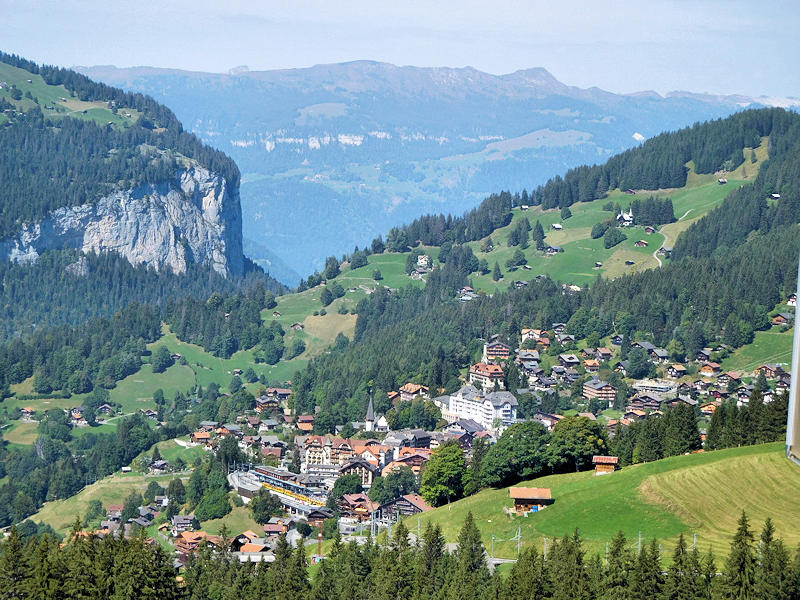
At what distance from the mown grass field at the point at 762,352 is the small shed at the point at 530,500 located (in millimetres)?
77321

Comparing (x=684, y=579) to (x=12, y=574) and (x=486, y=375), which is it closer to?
(x=12, y=574)

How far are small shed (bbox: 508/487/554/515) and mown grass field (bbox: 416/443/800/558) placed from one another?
0.75 metres

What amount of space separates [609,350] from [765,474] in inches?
3810

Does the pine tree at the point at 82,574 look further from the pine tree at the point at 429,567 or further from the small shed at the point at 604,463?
the small shed at the point at 604,463

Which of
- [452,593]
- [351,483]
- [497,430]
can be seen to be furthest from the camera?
[497,430]

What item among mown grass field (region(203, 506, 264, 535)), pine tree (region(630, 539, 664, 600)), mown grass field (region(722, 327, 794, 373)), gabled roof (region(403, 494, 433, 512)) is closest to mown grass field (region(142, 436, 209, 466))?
mown grass field (region(203, 506, 264, 535))

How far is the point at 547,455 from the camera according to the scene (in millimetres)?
90812

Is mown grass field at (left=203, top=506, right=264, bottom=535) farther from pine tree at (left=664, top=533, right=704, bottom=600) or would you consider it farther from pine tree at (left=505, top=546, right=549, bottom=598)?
pine tree at (left=664, top=533, right=704, bottom=600)

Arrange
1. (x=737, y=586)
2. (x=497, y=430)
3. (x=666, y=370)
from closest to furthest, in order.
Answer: (x=737, y=586) < (x=497, y=430) < (x=666, y=370)

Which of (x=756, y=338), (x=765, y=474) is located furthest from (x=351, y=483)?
(x=756, y=338)

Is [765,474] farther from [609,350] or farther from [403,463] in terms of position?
[609,350]

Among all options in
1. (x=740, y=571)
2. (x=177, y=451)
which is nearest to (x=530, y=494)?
(x=740, y=571)

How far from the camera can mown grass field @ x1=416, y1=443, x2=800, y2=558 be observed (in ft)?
222

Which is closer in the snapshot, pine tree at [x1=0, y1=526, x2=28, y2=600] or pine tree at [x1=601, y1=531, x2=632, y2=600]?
pine tree at [x1=601, y1=531, x2=632, y2=600]
